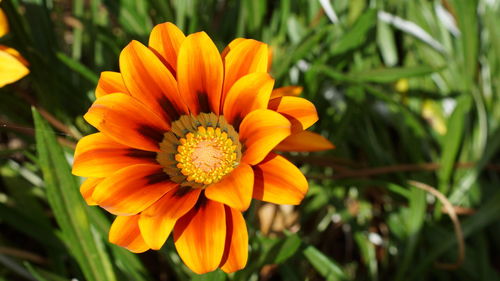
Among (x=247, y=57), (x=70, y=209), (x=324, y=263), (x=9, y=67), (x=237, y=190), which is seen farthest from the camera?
(x=324, y=263)

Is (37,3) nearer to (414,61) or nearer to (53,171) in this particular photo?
(53,171)

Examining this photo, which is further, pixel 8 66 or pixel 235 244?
pixel 8 66

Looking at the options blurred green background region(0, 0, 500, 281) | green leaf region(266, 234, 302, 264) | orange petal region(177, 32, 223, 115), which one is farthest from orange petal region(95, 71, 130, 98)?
green leaf region(266, 234, 302, 264)

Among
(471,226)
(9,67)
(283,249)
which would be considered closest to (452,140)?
(471,226)

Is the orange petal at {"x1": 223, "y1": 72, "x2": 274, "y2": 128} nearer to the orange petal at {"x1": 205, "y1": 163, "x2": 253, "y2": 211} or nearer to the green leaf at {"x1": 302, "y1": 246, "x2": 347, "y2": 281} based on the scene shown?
the orange petal at {"x1": 205, "y1": 163, "x2": 253, "y2": 211}

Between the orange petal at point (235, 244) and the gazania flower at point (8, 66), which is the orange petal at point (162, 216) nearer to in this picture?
the orange petal at point (235, 244)

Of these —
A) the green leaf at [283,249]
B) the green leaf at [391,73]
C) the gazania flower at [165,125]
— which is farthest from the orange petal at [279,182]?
the green leaf at [391,73]

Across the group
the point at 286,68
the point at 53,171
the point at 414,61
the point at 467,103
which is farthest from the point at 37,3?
the point at 467,103

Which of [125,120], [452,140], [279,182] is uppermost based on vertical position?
[125,120]

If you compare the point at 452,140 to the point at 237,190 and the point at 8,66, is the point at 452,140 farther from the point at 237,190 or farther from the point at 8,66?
the point at 8,66
